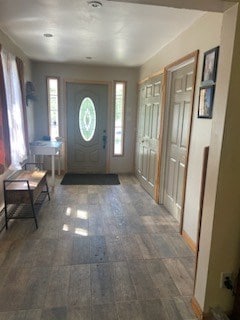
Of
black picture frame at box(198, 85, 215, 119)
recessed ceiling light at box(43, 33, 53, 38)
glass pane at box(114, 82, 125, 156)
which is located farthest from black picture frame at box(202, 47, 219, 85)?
glass pane at box(114, 82, 125, 156)

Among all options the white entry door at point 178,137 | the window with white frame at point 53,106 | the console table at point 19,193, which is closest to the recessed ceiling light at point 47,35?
the white entry door at point 178,137

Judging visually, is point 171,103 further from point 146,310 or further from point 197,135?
point 146,310

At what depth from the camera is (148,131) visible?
4.41 m

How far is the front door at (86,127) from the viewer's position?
526 centimetres

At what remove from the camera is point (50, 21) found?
261cm

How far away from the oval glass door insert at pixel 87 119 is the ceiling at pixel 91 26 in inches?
50.8

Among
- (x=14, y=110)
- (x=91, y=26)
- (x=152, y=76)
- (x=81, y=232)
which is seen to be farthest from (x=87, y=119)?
A: (x=81, y=232)

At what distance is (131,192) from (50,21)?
2.90 metres

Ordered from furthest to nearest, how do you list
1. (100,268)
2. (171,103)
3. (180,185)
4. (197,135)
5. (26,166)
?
(26,166) → (171,103) → (180,185) → (197,135) → (100,268)

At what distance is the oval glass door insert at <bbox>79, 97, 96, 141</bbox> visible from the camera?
5.32 meters

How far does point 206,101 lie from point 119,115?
3.26 meters

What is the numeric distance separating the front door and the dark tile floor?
200 cm

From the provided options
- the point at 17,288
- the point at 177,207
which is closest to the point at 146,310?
the point at 17,288

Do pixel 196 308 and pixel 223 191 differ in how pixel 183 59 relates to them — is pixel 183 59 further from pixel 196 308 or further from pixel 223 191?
pixel 196 308
